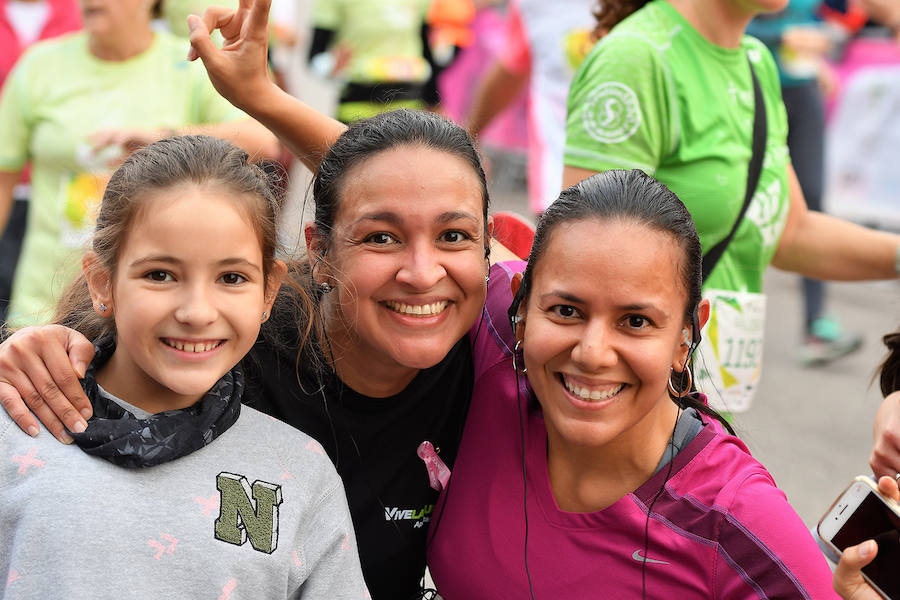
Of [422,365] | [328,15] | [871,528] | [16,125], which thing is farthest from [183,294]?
[328,15]

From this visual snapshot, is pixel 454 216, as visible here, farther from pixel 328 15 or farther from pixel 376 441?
pixel 328 15

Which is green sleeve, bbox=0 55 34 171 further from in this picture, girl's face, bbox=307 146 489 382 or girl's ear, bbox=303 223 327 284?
girl's face, bbox=307 146 489 382

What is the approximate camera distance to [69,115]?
3.75 m

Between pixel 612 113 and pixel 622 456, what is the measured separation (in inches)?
40.2

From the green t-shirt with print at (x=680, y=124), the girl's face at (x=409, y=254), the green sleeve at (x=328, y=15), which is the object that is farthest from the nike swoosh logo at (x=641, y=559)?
the green sleeve at (x=328, y=15)

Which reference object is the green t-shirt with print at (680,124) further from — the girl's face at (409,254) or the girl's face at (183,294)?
the girl's face at (183,294)

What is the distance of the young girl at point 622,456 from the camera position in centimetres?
203

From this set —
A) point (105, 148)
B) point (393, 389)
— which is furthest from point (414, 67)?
point (393, 389)

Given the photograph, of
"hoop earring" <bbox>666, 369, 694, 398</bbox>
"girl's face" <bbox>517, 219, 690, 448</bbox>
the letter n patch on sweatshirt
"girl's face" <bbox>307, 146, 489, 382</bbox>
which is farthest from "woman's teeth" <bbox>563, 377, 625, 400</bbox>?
the letter n patch on sweatshirt

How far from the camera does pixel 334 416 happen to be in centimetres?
244

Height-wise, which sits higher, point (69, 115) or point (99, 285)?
point (99, 285)

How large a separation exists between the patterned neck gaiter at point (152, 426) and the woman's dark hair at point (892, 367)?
142 cm

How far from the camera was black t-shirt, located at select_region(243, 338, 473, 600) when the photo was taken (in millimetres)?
2424

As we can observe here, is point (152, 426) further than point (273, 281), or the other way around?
point (273, 281)
